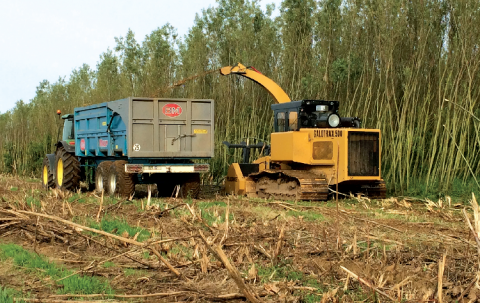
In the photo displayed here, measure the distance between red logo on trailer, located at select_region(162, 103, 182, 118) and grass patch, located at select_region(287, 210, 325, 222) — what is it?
4.32 metres

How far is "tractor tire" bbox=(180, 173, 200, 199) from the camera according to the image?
1530cm

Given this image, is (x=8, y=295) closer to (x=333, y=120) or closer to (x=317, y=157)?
(x=317, y=157)

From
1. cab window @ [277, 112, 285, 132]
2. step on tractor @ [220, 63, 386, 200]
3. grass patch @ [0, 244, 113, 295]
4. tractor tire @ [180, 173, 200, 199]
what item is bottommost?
grass patch @ [0, 244, 113, 295]

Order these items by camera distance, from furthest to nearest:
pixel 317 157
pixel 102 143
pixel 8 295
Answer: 1. pixel 102 143
2. pixel 317 157
3. pixel 8 295

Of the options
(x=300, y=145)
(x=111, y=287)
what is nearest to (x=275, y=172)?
(x=300, y=145)

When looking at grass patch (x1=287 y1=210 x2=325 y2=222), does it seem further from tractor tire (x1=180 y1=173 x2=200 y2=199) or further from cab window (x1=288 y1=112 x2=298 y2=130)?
tractor tire (x1=180 y1=173 x2=200 y2=199)

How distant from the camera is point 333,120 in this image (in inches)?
586

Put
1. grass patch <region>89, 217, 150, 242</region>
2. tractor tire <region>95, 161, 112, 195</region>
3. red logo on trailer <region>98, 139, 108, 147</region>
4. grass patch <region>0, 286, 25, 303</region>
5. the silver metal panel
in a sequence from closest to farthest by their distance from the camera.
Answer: grass patch <region>0, 286, 25, 303</region> → grass patch <region>89, 217, 150, 242</region> → the silver metal panel → tractor tire <region>95, 161, 112, 195</region> → red logo on trailer <region>98, 139, 108, 147</region>

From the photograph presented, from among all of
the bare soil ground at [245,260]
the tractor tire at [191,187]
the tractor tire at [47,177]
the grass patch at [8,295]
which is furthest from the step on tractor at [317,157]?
the grass patch at [8,295]

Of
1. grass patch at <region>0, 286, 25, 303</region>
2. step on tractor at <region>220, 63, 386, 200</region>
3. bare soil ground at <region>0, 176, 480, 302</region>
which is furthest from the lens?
step on tractor at <region>220, 63, 386, 200</region>

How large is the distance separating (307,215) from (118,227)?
136 inches

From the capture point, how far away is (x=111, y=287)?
19.2 feet

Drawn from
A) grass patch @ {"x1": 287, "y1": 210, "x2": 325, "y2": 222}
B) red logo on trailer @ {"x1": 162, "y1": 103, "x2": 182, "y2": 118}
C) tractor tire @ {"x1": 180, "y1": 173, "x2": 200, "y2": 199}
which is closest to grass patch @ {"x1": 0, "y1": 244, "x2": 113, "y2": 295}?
grass patch @ {"x1": 287, "y1": 210, "x2": 325, "y2": 222}

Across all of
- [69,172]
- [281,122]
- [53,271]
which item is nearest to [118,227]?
[53,271]
